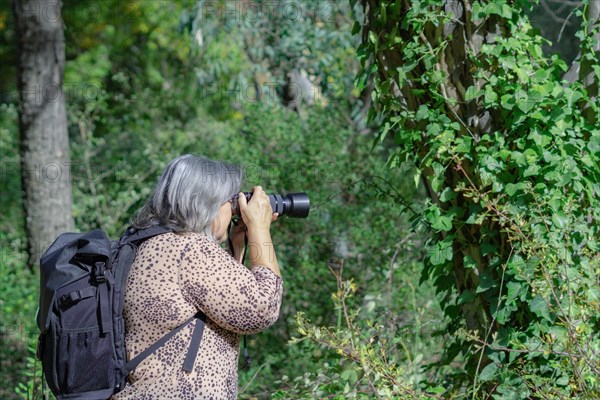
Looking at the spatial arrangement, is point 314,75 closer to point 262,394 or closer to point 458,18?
point 262,394

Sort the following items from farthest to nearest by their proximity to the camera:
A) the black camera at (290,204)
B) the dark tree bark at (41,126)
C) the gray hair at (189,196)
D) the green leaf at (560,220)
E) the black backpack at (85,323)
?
1. the dark tree bark at (41,126)
2. the green leaf at (560,220)
3. the black camera at (290,204)
4. the gray hair at (189,196)
5. the black backpack at (85,323)

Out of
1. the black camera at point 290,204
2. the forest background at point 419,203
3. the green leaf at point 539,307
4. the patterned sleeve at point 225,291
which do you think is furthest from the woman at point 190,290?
the green leaf at point 539,307

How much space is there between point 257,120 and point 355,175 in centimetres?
95

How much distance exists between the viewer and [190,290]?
2.60 m

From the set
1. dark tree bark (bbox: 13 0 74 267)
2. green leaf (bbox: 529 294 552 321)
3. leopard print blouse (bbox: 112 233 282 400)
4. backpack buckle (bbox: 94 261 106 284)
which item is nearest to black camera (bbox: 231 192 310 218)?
leopard print blouse (bbox: 112 233 282 400)

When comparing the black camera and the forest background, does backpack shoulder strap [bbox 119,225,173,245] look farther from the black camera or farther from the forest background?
the forest background

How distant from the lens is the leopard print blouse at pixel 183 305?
8.50ft

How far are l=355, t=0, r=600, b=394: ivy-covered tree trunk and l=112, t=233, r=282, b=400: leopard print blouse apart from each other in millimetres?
1089

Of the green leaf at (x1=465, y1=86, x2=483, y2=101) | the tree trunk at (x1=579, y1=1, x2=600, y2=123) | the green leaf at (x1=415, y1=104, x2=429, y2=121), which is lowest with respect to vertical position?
the green leaf at (x1=415, y1=104, x2=429, y2=121)

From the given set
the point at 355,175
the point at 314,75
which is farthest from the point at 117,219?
the point at 355,175

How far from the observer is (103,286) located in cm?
261

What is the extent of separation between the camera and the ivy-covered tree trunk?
3268 mm

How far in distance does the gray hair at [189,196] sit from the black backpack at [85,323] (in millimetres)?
210

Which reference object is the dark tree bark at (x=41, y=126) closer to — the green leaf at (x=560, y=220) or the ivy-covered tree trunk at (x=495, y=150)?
the ivy-covered tree trunk at (x=495, y=150)
